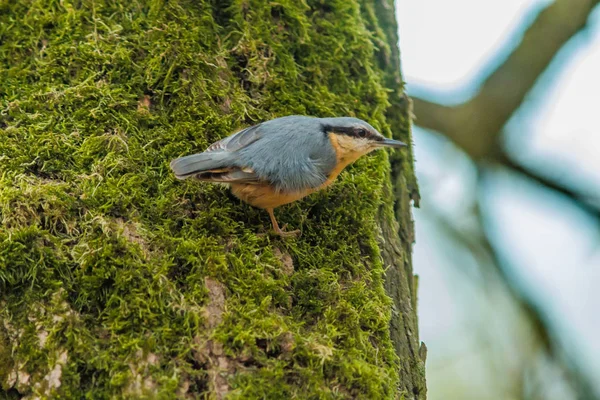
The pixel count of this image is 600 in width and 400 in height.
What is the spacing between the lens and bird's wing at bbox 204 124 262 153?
2400mm

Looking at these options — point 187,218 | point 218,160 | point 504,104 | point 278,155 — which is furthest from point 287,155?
point 504,104

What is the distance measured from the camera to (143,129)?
2.37 meters

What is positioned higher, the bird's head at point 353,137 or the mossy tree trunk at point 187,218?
the bird's head at point 353,137

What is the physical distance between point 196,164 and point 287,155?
1.56ft

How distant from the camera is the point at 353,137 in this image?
99.7 inches

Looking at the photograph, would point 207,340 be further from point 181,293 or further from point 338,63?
point 338,63

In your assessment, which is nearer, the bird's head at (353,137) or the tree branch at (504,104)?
the bird's head at (353,137)

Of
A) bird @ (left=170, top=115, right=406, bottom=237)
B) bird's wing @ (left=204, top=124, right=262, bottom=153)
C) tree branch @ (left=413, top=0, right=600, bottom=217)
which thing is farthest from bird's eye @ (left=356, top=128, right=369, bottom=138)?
tree branch @ (left=413, top=0, right=600, bottom=217)

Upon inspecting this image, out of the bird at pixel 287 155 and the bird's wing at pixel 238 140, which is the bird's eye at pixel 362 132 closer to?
the bird at pixel 287 155

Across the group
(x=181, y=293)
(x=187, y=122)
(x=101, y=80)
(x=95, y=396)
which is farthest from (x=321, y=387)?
(x=101, y=80)

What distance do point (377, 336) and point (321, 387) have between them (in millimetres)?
360

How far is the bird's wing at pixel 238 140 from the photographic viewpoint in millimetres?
2400

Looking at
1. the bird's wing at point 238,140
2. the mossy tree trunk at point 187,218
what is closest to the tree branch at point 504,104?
the mossy tree trunk at point 187,218

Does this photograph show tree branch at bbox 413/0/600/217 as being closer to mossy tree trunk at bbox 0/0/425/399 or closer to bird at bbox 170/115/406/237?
mossy tree trunk at bbox 0/0/425/399
